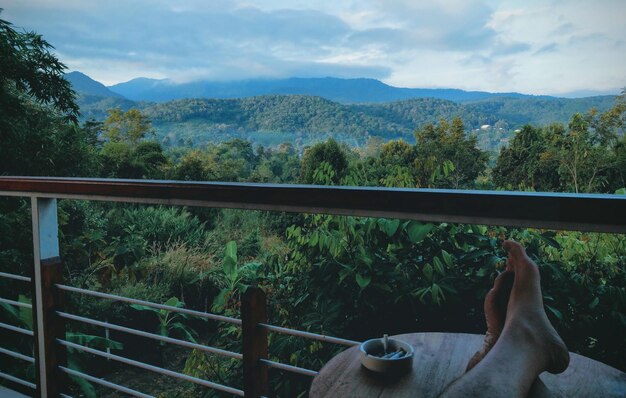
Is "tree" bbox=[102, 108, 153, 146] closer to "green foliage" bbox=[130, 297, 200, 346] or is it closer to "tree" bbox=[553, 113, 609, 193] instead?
"green foliage" bbox=[130, 297, 200, 346]

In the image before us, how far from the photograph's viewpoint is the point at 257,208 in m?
0.96

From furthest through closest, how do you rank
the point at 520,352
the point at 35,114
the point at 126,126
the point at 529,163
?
the point at 126,126 → the point at 529,163 → the point at 35,114 → the point at 520,352

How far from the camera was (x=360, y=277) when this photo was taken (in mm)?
1918

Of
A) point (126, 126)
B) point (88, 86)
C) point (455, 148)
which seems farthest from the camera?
point (88, 86)

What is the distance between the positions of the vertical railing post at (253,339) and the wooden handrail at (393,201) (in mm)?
203

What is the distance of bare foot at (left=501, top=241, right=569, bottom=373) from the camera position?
0.61 m

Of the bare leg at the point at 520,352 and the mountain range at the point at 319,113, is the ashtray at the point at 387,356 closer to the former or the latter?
the bare leg at the point at 520,352

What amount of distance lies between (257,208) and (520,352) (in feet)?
1.74

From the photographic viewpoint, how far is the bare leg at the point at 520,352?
1.78 ft

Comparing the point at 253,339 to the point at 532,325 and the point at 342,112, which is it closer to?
the point at 532,325

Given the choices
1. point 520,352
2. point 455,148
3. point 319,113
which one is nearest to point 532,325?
point 520,352

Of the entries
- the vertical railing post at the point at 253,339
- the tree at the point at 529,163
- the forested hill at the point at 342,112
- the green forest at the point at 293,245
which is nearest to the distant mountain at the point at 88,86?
the forested hill at the point at 342,112

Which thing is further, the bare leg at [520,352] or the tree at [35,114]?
the tree at [35,114]

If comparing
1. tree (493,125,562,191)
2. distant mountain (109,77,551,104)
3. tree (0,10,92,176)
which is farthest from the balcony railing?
distant mountain (109,77,551,104)
